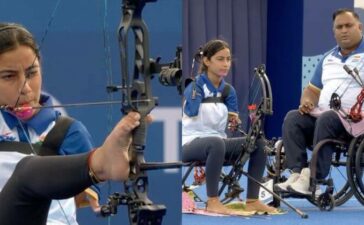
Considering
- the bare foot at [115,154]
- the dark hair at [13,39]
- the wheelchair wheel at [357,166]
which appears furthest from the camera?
the wheelchair wheel at [357,166]

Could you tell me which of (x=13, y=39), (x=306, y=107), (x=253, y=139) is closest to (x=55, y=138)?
(x=13, y=39)

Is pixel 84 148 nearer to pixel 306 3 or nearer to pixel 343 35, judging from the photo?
pixel 343 35

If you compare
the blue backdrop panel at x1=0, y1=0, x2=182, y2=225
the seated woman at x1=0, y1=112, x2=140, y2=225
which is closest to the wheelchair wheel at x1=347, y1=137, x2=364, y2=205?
the blue backdrop panel at x1=0, y1=0, x2=182, y2=225

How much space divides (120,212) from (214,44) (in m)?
1.65

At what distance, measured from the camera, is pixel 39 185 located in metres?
1.28

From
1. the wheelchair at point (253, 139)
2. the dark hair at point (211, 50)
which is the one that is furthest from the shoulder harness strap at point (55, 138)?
the dark hair at point (211, 50)

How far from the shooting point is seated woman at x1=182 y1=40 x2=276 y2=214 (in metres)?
3.67

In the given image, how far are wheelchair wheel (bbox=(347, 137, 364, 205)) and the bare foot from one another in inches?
92.9

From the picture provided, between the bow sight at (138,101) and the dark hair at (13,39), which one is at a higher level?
the dark hair at (13,39)

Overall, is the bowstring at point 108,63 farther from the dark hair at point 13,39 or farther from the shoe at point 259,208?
the shoe at point 259,208

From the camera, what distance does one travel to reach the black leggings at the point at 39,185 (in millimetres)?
1249

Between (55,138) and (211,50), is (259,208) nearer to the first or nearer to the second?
(211,50)

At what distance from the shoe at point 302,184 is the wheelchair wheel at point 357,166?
215 millimetres

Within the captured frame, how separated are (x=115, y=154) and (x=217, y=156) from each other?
2460mm
